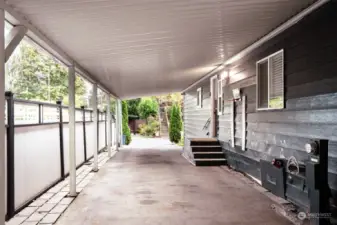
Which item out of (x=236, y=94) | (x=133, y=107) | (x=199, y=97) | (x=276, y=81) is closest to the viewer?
(x=276, y=81)

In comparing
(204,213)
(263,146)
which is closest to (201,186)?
(263,146)

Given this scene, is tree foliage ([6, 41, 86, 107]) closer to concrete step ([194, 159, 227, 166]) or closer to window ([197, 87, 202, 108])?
concrete step ([194, 159, 227, 166])

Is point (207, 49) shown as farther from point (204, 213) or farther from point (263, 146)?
point (204, 213)

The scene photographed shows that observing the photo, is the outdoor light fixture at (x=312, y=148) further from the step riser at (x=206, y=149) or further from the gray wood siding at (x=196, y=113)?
the gray wood siding at (x=196, y=113)

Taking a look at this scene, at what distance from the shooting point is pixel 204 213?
444 centimetres

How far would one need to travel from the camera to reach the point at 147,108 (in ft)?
95.8

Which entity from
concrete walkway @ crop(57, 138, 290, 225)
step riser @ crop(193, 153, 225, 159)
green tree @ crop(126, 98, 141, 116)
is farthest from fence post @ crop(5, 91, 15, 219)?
green tree @ crop(126, 98, 141, 116)

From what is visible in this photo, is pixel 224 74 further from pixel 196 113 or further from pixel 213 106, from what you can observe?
pixel 196 113

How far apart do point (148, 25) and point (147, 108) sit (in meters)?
25.3

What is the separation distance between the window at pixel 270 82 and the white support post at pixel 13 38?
12.6 feet

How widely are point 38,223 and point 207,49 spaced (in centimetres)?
404

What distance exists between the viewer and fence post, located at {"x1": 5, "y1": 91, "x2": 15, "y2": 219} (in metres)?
4.17

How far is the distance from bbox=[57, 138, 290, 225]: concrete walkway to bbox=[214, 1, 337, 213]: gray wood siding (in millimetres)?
849

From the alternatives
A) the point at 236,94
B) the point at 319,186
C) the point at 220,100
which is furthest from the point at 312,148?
the point at 220,100
